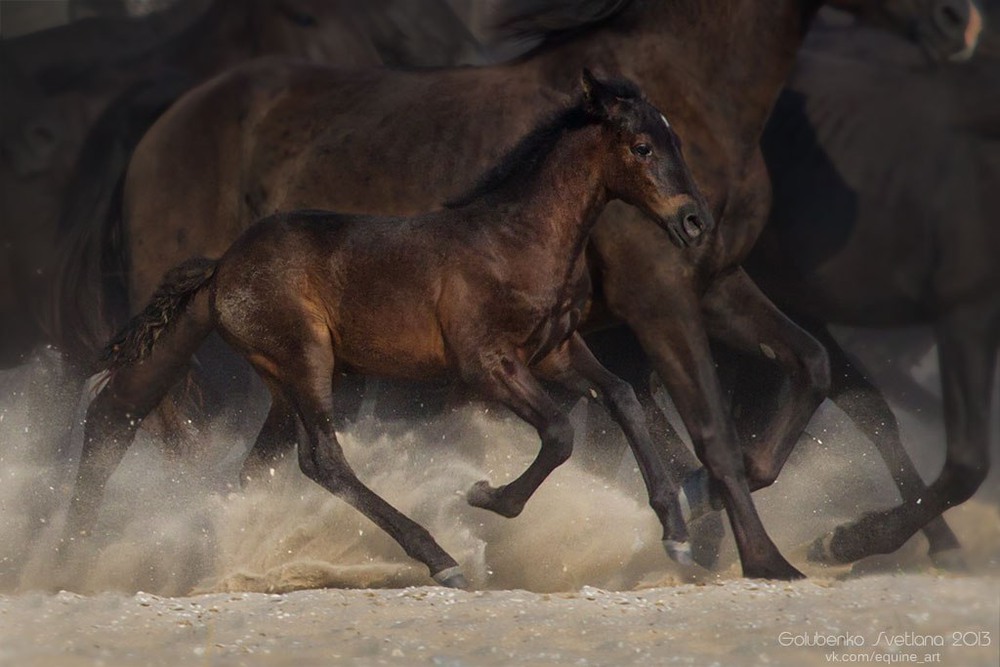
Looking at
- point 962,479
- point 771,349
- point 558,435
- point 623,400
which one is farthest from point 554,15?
point 962,479

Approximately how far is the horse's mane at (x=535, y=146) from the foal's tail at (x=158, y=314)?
78cm

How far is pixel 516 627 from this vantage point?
4762mm

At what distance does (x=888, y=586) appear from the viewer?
208 inches

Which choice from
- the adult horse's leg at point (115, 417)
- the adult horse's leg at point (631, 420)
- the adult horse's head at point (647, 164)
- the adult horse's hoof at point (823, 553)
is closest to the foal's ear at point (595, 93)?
the adult horse's head at point (647, 164)

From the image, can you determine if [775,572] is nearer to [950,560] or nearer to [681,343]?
[681,343]

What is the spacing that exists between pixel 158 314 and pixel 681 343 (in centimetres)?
156

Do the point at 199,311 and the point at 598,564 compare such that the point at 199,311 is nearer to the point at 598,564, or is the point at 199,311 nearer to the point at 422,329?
the point at 422,329

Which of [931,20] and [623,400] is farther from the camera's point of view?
[931,20]

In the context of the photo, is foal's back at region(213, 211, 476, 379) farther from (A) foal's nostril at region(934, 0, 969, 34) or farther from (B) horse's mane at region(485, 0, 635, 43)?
(A) foal's nostril at region(934, 0, 969, 34)

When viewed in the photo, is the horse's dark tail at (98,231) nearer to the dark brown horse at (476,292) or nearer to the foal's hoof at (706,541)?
the dark brown horse at (476,292)

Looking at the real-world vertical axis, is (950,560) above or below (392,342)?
below

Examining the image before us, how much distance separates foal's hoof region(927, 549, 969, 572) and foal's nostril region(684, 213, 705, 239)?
168 centimetres

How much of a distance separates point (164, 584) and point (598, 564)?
1.34 meters

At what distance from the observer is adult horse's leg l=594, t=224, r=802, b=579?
5.75m
